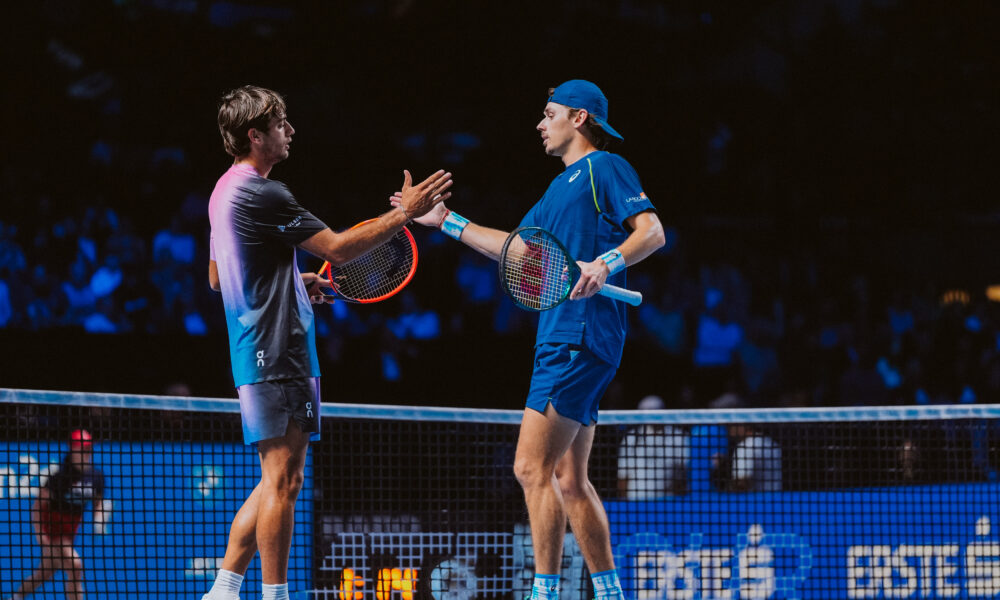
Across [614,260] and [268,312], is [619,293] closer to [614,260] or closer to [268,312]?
[614,260]

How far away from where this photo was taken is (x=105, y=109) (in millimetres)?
9727

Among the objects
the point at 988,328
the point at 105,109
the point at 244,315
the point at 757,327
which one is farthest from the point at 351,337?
the point at 988,328

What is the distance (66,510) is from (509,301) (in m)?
5.25

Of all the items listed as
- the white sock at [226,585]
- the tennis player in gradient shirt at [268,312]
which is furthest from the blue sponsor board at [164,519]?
the tennis player in gradient shirt at [268,312]

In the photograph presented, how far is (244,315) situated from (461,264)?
632 centimetres

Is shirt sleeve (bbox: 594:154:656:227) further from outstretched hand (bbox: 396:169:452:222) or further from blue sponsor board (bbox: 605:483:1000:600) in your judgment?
blue sponsor board (bbox: 605:483:1000:600)

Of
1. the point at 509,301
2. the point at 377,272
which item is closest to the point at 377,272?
the point at 377,272

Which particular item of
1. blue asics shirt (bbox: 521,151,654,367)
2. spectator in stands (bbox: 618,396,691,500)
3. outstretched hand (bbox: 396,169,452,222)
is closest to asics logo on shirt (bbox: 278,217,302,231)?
outstretched hand (bbox: 396,169,452,222)

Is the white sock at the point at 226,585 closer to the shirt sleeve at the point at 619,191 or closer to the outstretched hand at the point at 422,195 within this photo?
the outstretched hand at the point at 422,195

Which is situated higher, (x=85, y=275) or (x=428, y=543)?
(x=85, y=275)

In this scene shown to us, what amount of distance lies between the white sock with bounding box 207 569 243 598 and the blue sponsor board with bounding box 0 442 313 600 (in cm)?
161

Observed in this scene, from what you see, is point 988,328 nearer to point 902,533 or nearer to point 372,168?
point 902,533

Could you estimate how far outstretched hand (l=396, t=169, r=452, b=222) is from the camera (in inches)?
158

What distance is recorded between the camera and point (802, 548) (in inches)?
255
